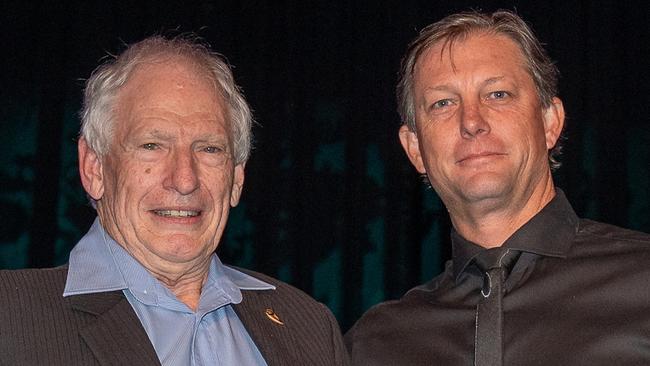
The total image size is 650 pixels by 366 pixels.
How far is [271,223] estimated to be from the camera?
4934 mm

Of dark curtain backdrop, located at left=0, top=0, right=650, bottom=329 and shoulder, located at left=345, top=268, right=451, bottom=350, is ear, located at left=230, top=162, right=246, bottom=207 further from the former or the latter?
dark curtain backdrop, located at left=0, top=0, right=650, bottom=329

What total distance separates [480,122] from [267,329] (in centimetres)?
77

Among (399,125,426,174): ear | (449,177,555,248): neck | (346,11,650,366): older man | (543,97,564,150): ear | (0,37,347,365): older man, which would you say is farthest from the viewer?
(399,125,426,174): ear

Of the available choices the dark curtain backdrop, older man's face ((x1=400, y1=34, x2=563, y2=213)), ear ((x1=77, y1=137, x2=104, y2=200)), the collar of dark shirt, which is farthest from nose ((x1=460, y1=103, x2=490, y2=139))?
the dark curtain backdrop

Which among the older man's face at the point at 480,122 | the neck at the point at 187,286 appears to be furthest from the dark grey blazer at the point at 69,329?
the older man's face at the point at 480,122

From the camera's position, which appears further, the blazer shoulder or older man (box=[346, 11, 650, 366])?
the blazer shoulder

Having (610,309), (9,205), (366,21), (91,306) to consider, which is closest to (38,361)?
(91,306)

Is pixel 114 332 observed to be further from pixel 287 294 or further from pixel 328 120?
pixel 328 120

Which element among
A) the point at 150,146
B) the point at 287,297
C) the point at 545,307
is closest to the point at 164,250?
the point at 150,146

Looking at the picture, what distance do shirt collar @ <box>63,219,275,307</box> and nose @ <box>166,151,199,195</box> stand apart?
217 mm

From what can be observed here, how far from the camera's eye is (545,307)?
2629 millimetres

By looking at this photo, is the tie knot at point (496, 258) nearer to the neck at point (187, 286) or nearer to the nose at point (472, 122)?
the nose at point (472, 122)

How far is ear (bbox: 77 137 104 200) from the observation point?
2.74m

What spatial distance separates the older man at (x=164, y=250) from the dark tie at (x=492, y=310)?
40 centimetres
